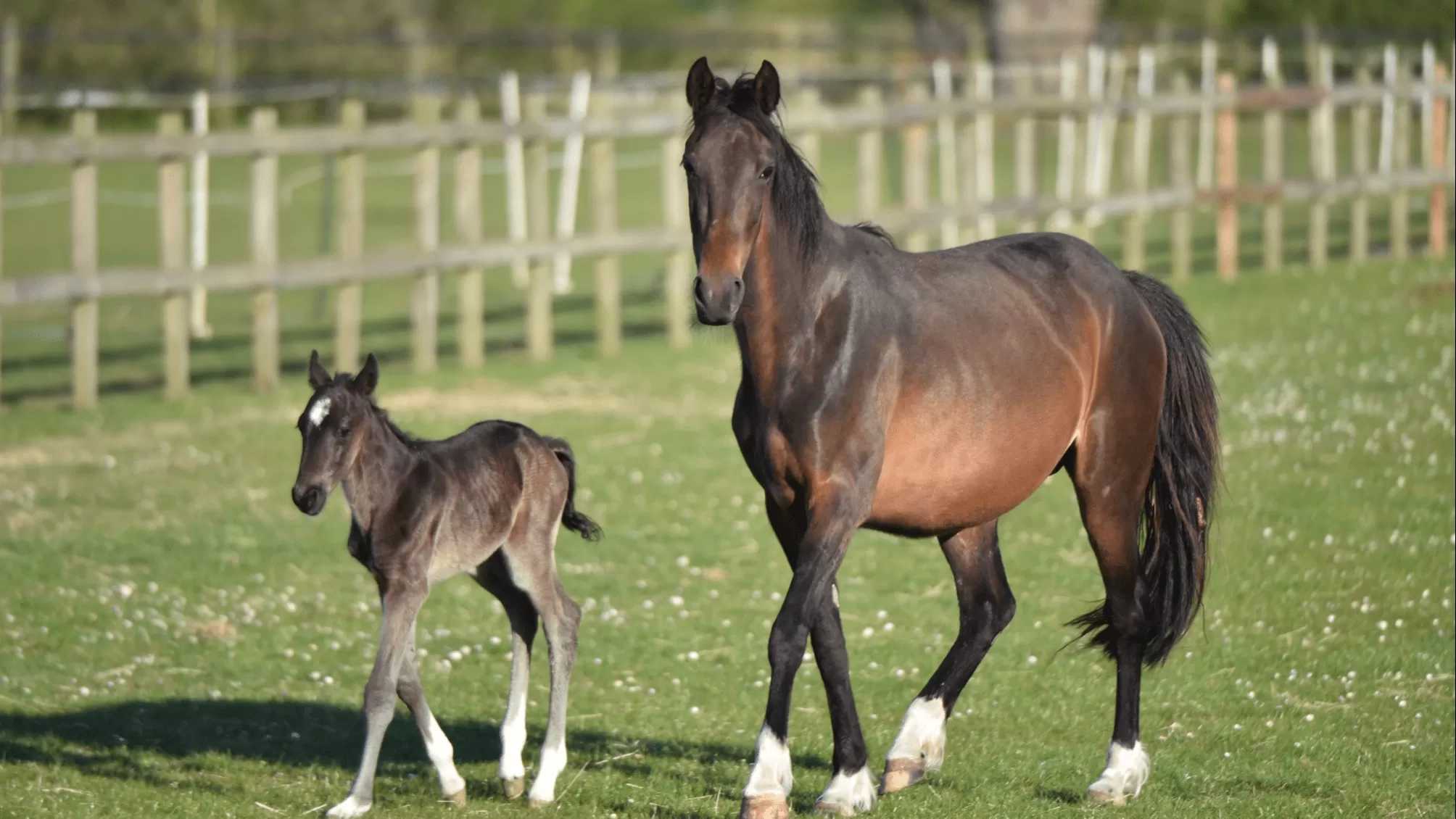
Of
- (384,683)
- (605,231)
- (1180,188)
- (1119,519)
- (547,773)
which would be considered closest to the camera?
(384,683)

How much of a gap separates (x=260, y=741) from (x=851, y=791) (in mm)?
2738

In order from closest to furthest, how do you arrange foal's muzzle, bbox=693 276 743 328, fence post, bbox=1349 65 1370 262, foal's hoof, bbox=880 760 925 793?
foal's muzzle, bbox=693 276 743 328 → foal's hoof, bbox=880 760 925 793 → fence post, bbox=1349 65 1370 262

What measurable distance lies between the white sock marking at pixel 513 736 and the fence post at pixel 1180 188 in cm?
1579

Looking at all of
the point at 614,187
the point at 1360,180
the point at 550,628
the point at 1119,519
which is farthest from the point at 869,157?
the point at 550,628

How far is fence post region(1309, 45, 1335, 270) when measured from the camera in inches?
856

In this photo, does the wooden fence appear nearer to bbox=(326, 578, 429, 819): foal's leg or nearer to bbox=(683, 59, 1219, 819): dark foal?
bbox=(326, 578, 429, 819): foal's leg

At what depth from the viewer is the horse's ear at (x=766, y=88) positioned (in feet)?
19.0

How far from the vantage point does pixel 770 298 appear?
605 centimetres

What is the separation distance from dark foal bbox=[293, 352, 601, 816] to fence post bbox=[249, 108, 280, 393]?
353 inches

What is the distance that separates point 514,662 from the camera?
21.7ft

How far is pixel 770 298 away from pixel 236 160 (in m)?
32.3

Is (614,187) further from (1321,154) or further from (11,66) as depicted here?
(11,66)

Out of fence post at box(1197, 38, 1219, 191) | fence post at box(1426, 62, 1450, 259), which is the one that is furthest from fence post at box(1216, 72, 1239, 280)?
fence post at box(1426, 62, 1450, 259)

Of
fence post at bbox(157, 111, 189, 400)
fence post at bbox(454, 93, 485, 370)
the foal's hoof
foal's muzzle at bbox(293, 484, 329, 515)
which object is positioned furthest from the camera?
fence post at bbox(454, 93, 485, 370)
